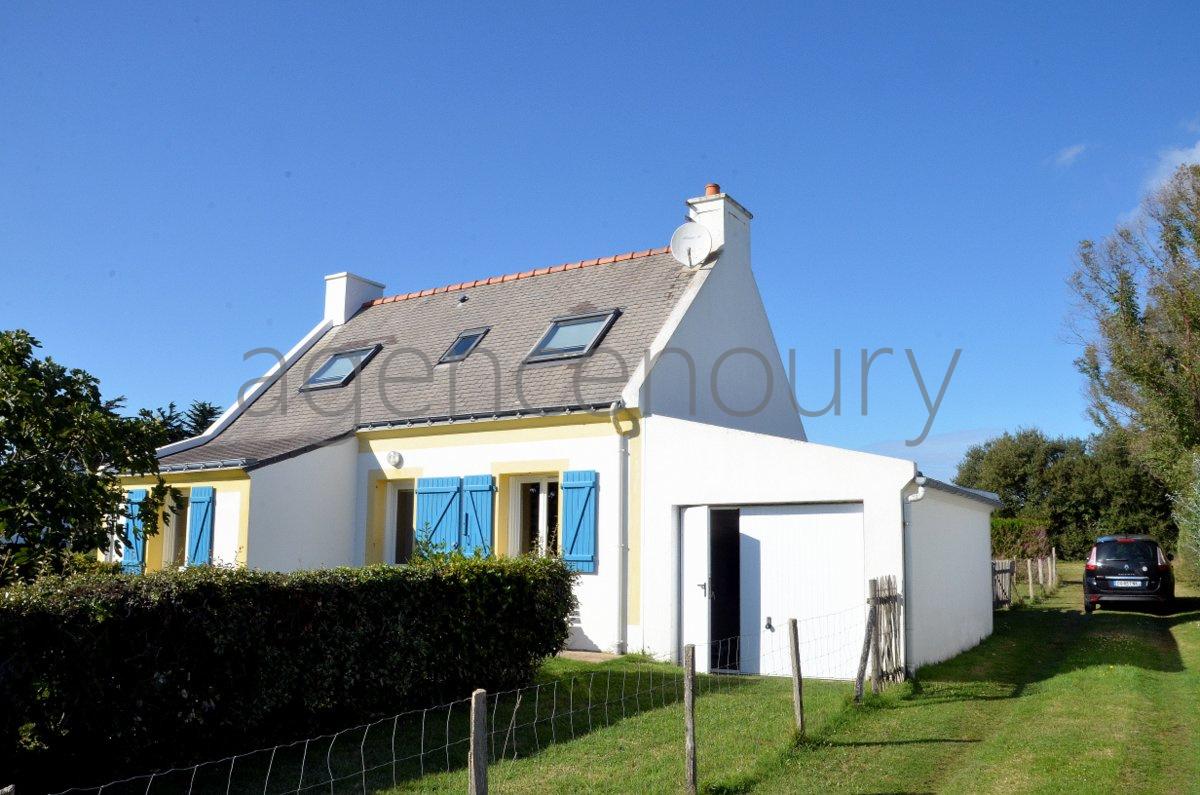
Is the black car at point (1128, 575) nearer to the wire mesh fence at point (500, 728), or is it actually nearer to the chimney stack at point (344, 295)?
the wire mesh fence at point (500, 728)

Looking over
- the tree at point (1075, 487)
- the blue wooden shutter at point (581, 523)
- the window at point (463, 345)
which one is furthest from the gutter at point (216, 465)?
the tree at point (1075, 487)

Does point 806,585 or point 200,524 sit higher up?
point 200,524

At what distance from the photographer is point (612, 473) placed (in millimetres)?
12836

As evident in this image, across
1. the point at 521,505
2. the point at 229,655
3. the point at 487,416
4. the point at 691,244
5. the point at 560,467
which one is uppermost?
the point at 691,244

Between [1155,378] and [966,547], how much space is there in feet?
37.3

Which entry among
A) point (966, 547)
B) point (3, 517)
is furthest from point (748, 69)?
point (3, 517)

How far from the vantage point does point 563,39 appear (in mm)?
10484

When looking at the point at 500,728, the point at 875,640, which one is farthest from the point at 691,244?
the point at 500,728

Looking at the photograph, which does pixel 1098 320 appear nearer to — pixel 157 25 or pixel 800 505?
pixel 800 505

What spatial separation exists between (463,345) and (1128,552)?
45.0 ft

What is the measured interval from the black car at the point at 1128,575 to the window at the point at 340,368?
14.7 metres

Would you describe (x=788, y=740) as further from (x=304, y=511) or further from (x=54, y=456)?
(x=304, y=511)

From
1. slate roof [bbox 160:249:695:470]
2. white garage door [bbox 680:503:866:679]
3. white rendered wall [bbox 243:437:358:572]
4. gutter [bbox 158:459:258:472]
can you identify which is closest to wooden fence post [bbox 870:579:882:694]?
white garage door [bbox 680:503:866:679]

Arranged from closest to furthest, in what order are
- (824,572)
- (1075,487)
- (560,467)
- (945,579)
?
(824,572) → (945,579) → (560,467) → (1075,487)
